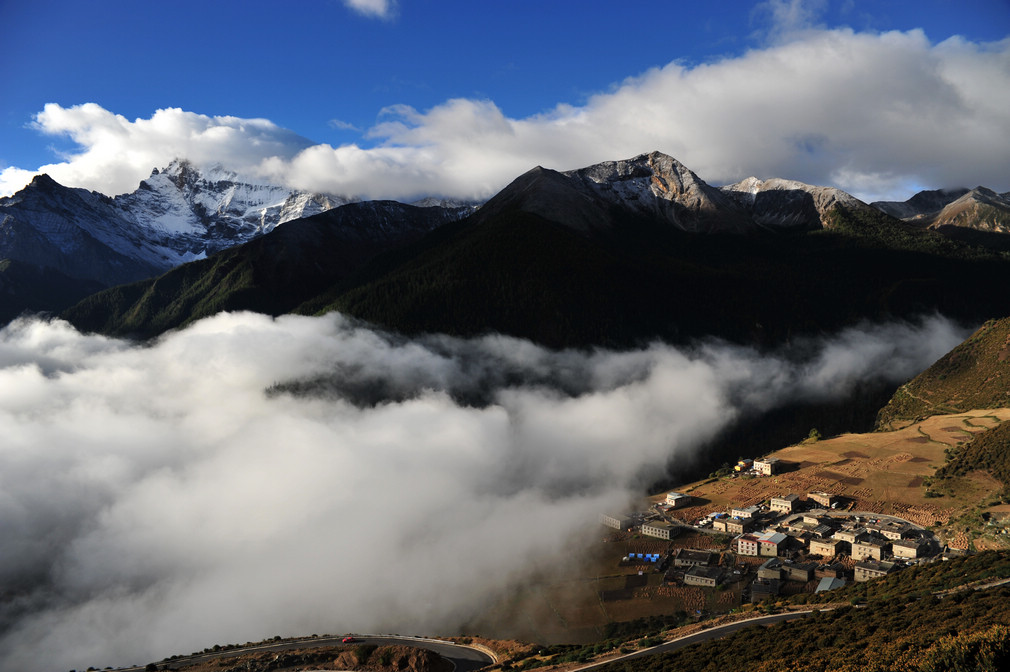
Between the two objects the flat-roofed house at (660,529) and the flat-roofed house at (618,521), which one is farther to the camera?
the flat-roofed house at (618,521)

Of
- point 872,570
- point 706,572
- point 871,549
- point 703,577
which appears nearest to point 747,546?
point 706,572

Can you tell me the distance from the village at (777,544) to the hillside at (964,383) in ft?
193

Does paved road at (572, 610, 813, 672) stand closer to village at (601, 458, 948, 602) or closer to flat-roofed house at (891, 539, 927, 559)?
village at (601, 458, 948, 602)

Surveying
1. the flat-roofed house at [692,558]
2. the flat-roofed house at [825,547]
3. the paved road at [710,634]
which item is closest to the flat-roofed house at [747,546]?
the flat-roofed house at [692,558]

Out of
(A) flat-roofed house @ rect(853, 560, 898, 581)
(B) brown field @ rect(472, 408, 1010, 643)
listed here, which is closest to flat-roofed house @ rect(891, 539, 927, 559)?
(B) brown field @ rect(472, 408, 1010, 643)

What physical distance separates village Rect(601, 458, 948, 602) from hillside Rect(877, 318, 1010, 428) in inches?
2321

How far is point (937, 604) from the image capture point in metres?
42.8

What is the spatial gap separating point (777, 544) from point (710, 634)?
3740cm

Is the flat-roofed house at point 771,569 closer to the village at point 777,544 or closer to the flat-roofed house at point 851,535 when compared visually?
the village at point 777,544

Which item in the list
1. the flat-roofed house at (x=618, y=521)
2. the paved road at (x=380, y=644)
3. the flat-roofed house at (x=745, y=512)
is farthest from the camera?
the flat-roofed house at (x=618, y=521)

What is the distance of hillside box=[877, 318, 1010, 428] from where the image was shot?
135m

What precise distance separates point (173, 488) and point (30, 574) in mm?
40225

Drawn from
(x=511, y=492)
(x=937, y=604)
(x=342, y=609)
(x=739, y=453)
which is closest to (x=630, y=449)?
(x=739, y=453)

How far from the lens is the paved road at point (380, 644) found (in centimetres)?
6150
